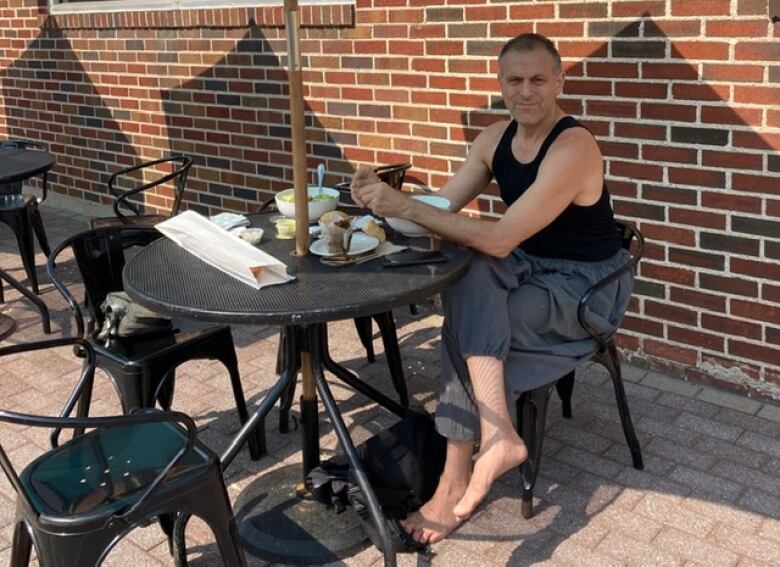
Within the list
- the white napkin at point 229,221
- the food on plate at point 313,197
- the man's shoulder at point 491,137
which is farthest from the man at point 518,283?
the white napkin at point 229,221

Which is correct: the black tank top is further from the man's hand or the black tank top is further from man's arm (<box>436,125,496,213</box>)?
the man's hand

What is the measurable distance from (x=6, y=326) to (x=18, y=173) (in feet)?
2.51

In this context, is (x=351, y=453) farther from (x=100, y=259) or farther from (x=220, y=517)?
(x=100, y=259)

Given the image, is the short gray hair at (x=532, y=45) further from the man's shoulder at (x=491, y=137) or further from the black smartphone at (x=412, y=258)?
the black smartphone at (x=412, y=258)

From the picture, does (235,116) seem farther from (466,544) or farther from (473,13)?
(466,544)

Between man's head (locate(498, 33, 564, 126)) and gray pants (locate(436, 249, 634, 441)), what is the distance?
467 mm

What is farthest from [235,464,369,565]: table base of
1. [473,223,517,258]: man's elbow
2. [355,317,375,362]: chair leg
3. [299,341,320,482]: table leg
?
[355,317,375,362]: chair leg

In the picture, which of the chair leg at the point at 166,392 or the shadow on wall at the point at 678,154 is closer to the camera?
the chair leg at the point at 166,392

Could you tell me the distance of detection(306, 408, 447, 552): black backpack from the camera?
8.58ft

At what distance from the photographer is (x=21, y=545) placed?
6.86 ft

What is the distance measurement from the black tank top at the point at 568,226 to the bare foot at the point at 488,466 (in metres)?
0.66

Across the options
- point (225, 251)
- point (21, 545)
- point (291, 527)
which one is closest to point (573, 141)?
point (225, 251)

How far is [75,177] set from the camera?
687cm

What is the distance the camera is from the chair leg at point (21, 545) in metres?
2.07
